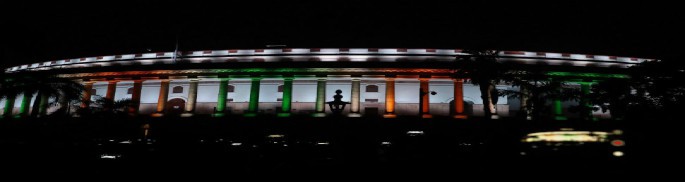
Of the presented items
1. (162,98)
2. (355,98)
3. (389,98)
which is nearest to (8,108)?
(162,98)

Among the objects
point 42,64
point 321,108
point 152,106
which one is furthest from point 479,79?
point 42,64

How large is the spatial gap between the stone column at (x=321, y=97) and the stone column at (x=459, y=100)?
10.4 m

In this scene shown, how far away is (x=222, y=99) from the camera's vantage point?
36562 mm

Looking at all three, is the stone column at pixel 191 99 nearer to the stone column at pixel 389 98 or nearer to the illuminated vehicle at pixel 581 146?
the stone column at pixel 389 98

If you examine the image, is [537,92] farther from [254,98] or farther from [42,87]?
[42,87]

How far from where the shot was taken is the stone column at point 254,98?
36156 mm

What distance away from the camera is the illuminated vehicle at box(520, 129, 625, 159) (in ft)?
37.9

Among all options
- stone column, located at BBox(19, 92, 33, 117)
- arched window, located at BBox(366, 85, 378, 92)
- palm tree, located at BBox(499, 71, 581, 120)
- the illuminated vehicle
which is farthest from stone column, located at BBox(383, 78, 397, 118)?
stone column, located at BBox(19, 92, 33, 117)

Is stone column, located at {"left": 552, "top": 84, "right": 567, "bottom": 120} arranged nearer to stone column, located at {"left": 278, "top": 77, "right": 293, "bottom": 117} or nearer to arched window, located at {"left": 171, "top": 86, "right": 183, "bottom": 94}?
stone column, located at {"left": 278, "top": 77, "right": 293, "bottom": 117}

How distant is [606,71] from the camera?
36875mm

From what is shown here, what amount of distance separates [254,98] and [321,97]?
5.59 m

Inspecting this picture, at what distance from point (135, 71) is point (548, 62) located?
36.1 metres

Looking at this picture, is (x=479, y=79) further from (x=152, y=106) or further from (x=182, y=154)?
(x=152, y=106)

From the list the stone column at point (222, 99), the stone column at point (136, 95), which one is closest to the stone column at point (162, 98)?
the stone column at point (136, 95)
